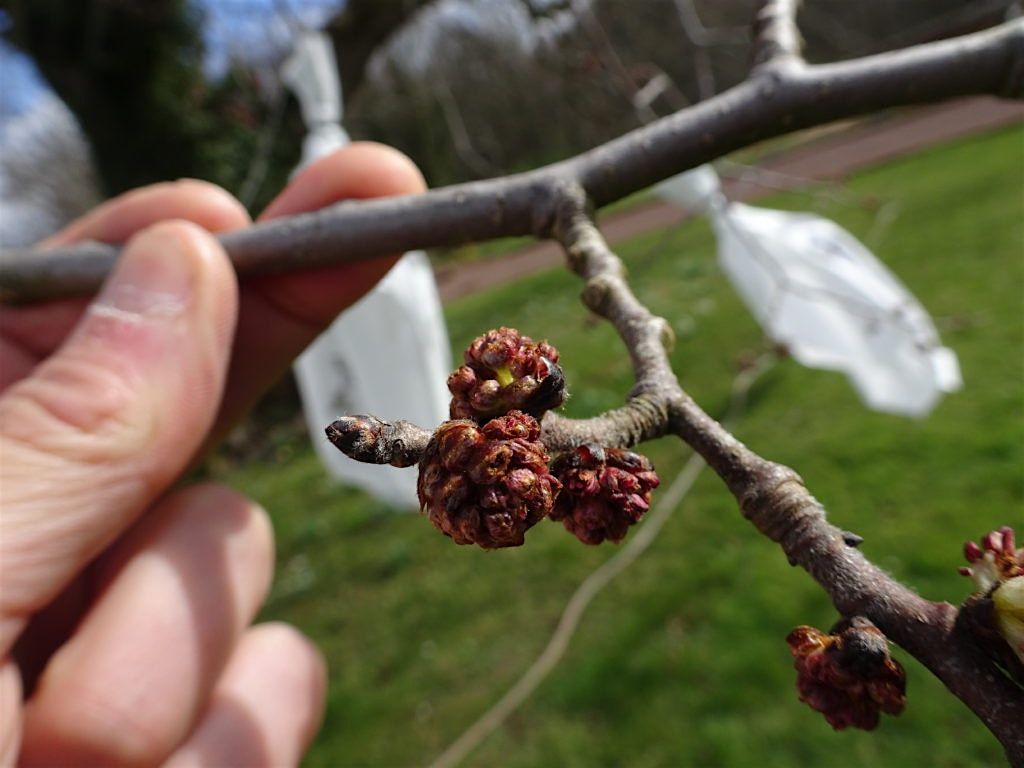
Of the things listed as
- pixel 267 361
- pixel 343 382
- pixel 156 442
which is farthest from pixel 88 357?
pixel 343 382

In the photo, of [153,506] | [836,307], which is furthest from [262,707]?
[836,307]

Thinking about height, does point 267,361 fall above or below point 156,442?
below

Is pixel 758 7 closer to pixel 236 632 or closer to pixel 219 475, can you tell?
pixel 236 632

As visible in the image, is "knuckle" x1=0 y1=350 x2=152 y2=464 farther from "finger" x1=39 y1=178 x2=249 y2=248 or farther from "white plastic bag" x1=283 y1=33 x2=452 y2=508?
"white plastic bag" x1=283 y1=33 x2=452 y2=508

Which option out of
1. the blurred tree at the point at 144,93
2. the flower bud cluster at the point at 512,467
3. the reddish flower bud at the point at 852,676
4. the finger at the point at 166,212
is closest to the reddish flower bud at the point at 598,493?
the flower bud cluster at the point at 512,467

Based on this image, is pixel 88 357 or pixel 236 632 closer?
pixel 88 357

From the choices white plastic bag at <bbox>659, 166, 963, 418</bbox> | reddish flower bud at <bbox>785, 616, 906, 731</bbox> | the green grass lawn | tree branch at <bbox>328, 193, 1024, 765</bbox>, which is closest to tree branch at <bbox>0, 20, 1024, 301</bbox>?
tree branch at <bbox>328, 193, 1024, 765</bbox>

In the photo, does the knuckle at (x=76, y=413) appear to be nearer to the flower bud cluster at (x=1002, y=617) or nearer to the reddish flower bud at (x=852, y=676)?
the reddish flower bud at (x=852, y=676)
